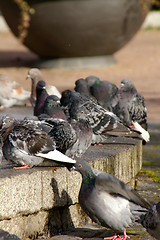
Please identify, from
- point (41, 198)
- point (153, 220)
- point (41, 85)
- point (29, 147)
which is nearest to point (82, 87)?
point (41, 85)

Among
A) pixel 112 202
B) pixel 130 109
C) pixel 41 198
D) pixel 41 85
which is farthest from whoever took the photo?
pixel 41 85

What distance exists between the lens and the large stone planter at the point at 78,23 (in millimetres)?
11727

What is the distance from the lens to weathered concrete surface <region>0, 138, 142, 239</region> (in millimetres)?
3363

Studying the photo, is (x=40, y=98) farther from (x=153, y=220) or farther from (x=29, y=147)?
(x=153, y=220)

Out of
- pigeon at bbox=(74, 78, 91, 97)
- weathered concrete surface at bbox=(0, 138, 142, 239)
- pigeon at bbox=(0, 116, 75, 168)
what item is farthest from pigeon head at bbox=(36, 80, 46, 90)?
pigeon at bbox=(0, 116, 75, 168)

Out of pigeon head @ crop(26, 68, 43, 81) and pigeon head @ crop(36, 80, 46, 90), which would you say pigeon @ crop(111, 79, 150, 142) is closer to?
pigeon head @ crop(36, 80, 46, 90)

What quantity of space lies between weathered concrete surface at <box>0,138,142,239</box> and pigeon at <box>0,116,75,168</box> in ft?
0.30

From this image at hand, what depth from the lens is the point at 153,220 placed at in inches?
124

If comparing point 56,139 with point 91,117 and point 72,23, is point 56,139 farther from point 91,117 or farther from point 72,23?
point 72,23

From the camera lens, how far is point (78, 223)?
3.88 m

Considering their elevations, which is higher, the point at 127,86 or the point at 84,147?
the point at 127,86

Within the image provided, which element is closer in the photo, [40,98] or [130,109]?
[130,109]

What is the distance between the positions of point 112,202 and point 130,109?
5.95 ft

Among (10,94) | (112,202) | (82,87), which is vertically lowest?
(10,94)
